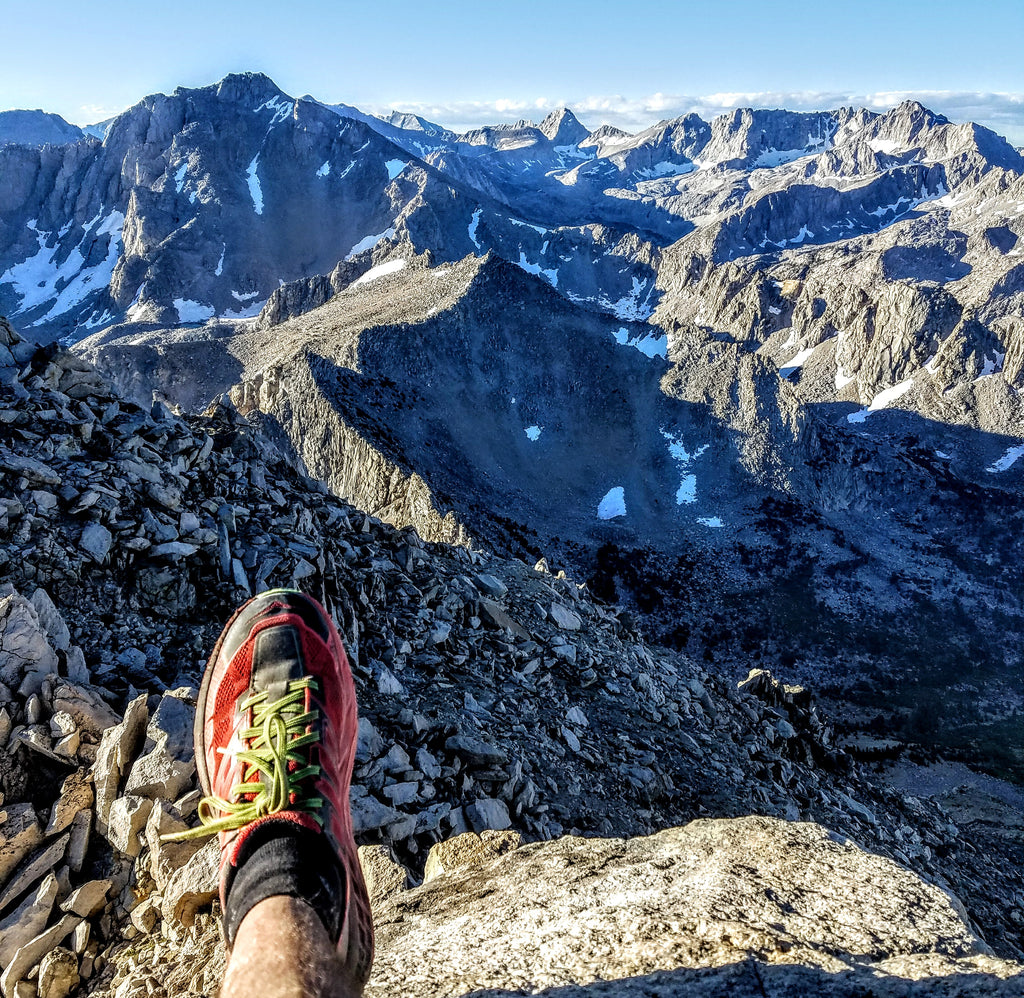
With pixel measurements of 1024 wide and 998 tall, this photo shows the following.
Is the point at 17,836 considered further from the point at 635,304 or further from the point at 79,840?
the point at 635,304

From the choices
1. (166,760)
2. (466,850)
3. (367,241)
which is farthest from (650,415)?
(367,241)

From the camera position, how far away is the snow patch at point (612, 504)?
67.9 m

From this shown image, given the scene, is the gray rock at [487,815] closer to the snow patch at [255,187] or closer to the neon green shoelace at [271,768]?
the neon green shoelace at [271,768]

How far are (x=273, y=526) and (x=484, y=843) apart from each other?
6567mm

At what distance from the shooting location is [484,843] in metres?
6.89

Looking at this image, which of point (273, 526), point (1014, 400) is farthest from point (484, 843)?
point (1014, 400)

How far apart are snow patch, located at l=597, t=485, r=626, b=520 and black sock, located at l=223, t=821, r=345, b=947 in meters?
64.0

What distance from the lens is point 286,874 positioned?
3660 millimetres

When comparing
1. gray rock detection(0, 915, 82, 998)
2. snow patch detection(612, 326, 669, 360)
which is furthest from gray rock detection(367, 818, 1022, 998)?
snow patch detection(612, 326, 669, 360)

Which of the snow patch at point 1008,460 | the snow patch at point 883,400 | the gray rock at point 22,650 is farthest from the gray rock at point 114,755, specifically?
the snow patch at point 883,400

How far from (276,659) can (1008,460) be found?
388ft

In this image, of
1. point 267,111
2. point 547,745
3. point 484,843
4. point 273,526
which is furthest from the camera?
point 267,111

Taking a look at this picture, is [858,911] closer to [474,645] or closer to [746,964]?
[746,964]

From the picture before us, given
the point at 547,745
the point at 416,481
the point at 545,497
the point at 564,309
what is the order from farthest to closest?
the point at 564,309, the point at 545,497, the point at 416,481, the point at 547,745
